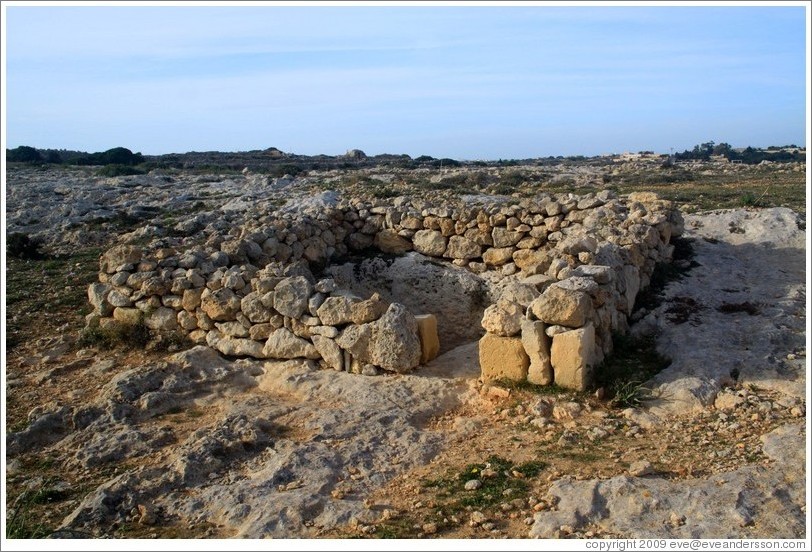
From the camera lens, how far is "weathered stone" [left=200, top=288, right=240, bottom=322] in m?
7.47

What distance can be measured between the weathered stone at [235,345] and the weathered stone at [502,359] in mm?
2331

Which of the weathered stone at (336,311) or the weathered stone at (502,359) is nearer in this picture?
the weathered stone at (502,359)

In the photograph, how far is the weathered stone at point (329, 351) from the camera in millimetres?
6988

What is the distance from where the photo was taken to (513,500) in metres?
4.59

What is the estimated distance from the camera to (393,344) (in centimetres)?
675

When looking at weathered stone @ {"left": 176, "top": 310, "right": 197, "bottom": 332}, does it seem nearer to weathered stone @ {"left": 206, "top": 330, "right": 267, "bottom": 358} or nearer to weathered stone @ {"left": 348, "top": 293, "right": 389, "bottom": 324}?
weathered stone @ {"left": 206, "top": 330, "right": 267, "bottom": 358}

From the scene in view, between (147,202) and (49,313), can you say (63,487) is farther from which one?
(147,202)

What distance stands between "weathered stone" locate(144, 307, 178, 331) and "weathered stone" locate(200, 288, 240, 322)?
424mm

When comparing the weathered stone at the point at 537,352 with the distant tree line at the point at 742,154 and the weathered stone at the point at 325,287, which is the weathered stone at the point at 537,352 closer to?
the weathered stone at the point at 325,287

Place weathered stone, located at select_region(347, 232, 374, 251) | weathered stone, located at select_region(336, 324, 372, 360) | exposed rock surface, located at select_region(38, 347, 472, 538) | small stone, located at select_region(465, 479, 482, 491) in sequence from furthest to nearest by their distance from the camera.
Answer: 1. weathered stone, located at select_region(347, 232, 374, 251)
2. weathered stone, located at select_region(336, 324, 372, 360)
3. small stone, located at select_region(465, 479, 482, 491)
4. exposed rock surface, located at select_region(38, 347, 472, 538)

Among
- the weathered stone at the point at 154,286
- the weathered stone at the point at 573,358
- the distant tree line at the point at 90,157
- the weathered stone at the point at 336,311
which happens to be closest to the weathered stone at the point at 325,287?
the weathered stone at the point at 336,311

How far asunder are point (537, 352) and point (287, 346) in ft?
8.32

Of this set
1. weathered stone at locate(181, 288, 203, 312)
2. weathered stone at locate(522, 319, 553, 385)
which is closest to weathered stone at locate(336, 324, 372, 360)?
weathered stone at locate(522, 319, 553, 385)

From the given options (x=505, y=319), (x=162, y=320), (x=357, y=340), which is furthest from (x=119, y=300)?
(x=505, y=319)
